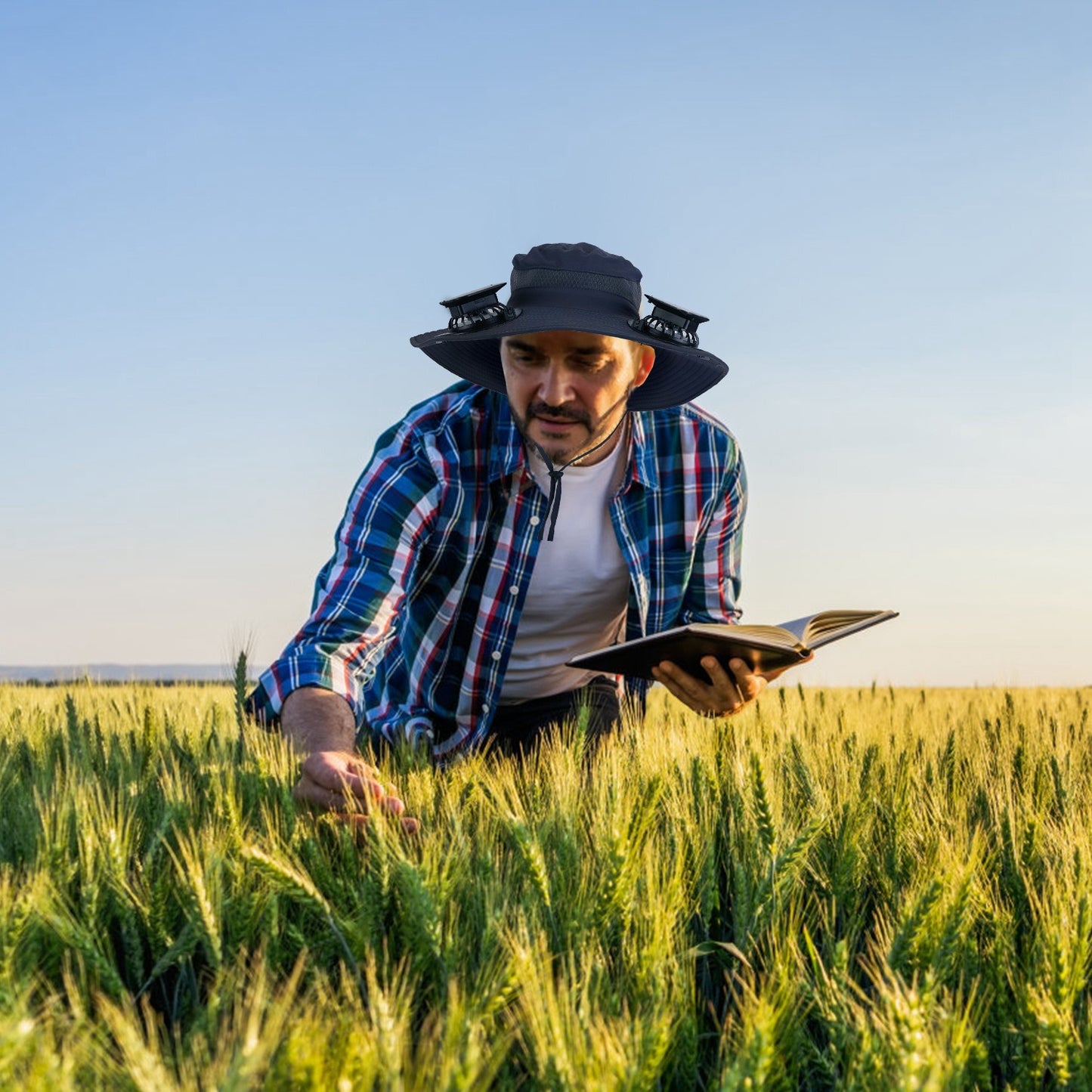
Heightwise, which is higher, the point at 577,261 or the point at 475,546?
the point at 577,261

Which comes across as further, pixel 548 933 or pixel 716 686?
pixel 716 686

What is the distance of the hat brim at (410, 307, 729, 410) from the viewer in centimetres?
315

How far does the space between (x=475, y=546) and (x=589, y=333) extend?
83 centimetres

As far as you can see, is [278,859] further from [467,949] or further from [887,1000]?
[887,1000]

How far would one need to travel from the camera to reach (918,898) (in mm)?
1652

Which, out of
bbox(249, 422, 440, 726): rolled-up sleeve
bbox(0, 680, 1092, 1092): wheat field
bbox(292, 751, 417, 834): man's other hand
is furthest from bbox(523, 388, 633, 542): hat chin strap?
bbox(292, 751, 417, 834): man's other hand

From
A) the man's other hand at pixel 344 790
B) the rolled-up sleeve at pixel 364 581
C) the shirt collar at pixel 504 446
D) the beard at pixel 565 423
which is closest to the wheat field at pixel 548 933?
the man's other hand at pixel 344 790

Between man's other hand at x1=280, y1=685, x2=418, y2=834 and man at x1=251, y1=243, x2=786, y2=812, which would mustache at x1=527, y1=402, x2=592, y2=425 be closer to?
man at x1=251, y1=243, x2=786, y2=812

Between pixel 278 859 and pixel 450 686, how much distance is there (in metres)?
2.10

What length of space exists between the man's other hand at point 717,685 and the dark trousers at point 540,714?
1.83ft

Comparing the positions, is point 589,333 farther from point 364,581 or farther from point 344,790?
point 344,790

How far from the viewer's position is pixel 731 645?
9.32 feet

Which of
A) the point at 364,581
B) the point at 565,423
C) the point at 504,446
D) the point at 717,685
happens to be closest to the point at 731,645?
the point at 717,685

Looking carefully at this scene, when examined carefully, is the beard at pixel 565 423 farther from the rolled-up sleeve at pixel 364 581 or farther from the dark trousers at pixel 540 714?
Result: the dark trousers at pixel 540 714
